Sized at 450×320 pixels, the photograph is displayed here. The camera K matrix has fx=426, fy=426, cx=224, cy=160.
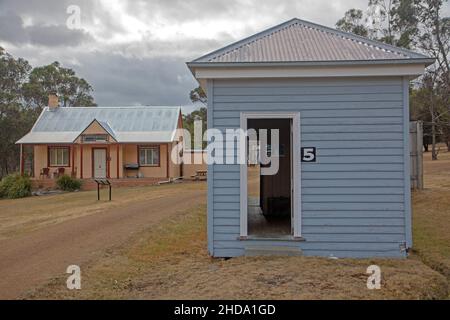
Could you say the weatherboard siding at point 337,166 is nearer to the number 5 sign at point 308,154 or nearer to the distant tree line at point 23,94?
the number 5 sign at point 308,154

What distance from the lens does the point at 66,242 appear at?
8562 millimetres

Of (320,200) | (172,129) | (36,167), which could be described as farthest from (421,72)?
(36,167)

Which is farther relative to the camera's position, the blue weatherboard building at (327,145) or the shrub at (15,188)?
the shrub at (15,188)

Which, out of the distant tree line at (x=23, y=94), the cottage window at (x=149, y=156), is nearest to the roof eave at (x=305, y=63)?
the cottage window at (x=149, y=156)

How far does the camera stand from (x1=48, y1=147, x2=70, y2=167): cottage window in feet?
85.8

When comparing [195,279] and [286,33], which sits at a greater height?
[286,33]

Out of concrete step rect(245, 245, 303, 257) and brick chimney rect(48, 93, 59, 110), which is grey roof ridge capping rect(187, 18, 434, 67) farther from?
brick chimney rect(48, 93, 59, 110)

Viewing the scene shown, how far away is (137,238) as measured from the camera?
868 centimetres

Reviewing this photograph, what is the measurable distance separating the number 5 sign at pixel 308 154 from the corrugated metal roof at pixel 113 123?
737 inches

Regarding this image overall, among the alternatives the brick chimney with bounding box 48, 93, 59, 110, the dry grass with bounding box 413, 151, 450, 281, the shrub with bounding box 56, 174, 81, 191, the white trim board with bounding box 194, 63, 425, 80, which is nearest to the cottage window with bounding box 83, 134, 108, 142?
the shrub with bounding box 56, 174, 81, 191

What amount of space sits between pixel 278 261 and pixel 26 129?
1400 inches

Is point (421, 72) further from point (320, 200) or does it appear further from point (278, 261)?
point (278, 261)

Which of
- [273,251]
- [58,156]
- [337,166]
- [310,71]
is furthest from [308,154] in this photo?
[58,156]

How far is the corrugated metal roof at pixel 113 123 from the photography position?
2556 centimetres
